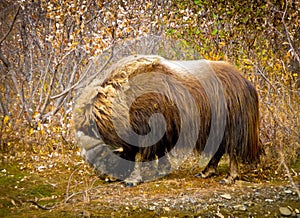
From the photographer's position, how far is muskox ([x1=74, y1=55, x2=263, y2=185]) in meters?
3.26

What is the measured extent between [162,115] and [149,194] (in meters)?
0.64

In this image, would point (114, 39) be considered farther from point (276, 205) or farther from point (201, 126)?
point (276, 205)

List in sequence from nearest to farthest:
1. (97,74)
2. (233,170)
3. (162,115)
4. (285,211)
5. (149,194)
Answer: (285,211) → (149,194) → (162,115) → (233,170) → (97,74)

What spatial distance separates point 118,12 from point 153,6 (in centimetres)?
119

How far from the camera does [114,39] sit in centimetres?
470

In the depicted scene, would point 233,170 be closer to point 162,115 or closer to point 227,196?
point 227,196

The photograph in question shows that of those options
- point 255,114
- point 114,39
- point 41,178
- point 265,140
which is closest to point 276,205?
point 255,114

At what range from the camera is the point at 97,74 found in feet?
15.6

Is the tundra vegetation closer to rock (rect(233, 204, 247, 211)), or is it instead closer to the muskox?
rock (rect(233, 204, 247, 211))

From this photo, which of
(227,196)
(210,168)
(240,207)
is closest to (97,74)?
(210,168)

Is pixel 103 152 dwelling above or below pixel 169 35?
below

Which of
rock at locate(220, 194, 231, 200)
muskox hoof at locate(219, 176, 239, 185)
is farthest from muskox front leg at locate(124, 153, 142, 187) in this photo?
rock at locate(220, 194, 231, 200)

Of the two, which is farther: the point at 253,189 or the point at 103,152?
the point at 103,152

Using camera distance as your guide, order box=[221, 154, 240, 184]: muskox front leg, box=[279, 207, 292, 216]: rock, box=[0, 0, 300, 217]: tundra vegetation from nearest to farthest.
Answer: box=[279, 207, 292, 216]: rock < box=[0, 0, 300, 217]: tundra vegetation < box=[221, 154, 240, 184]: muskox front leg
